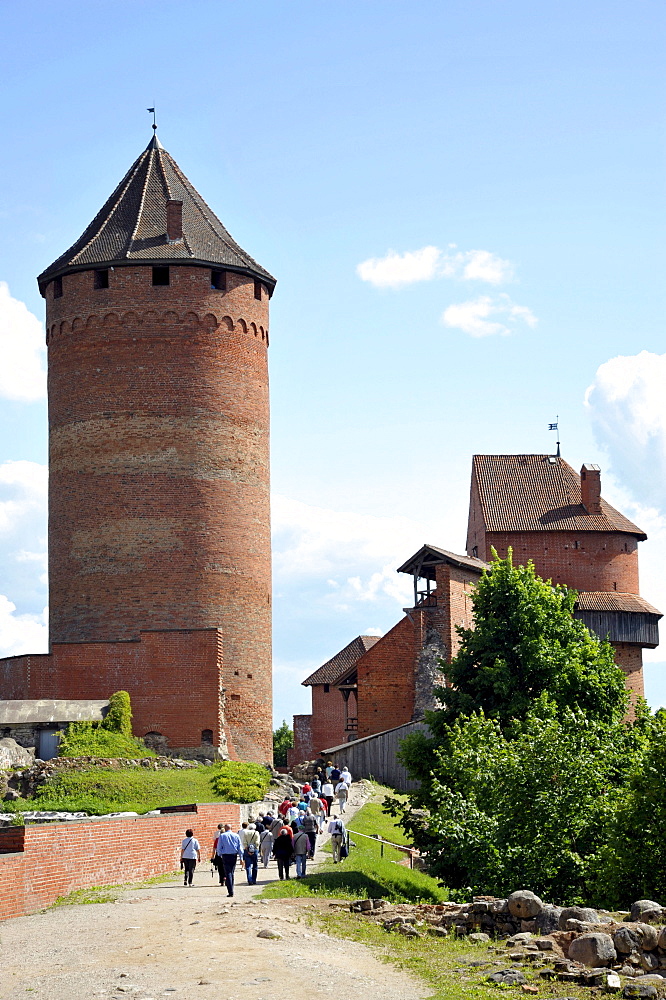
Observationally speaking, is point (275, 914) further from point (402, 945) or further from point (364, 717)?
point (364, 717)

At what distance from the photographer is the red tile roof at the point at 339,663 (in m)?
57.9

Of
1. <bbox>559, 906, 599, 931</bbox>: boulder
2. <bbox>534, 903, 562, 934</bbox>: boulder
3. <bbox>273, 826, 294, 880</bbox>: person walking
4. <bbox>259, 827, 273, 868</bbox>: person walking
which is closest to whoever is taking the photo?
<bbox>559, 906, 599, 931</bbox>: boulder

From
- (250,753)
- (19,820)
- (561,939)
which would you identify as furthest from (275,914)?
(250,753)

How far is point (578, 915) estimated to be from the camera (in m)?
16.1

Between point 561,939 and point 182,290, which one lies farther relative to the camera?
point 182,290

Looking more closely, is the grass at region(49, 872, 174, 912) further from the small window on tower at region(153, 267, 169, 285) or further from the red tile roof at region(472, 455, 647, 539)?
the red tile roof at region(472, 455, 647, 539)

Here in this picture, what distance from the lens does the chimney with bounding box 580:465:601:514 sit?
174ft

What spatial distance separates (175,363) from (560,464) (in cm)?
2222

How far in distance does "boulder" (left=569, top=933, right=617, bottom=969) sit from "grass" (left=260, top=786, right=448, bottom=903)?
19.8 ft

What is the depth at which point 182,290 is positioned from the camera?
126 feet

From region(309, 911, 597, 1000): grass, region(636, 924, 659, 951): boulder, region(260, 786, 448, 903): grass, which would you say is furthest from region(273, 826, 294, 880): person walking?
region(636, 924, 659, 951): boulder

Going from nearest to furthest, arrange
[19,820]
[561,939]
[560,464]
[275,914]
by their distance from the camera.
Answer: [561,939]
[275,914]
[19,820]
[560,464]

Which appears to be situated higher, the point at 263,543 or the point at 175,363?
the point at 175,363

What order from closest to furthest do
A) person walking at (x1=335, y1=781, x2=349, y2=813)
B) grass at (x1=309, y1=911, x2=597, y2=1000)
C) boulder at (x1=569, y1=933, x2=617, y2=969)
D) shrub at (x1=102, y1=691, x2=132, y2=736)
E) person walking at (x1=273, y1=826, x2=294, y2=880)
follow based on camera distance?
1. grass at (x1=309, y1=911, x2=597, y2=1000)
2. boulder at (x1=569, y1=933, x2=617, y2=969)
3. person walking at (x1=273, y1=826, x2=294, y2=880)
4. person walking at (x1=335, y1=781, x2=349, y2=813)
5. shrub at (x1=102, y1=691, x2=132, y2=736)
